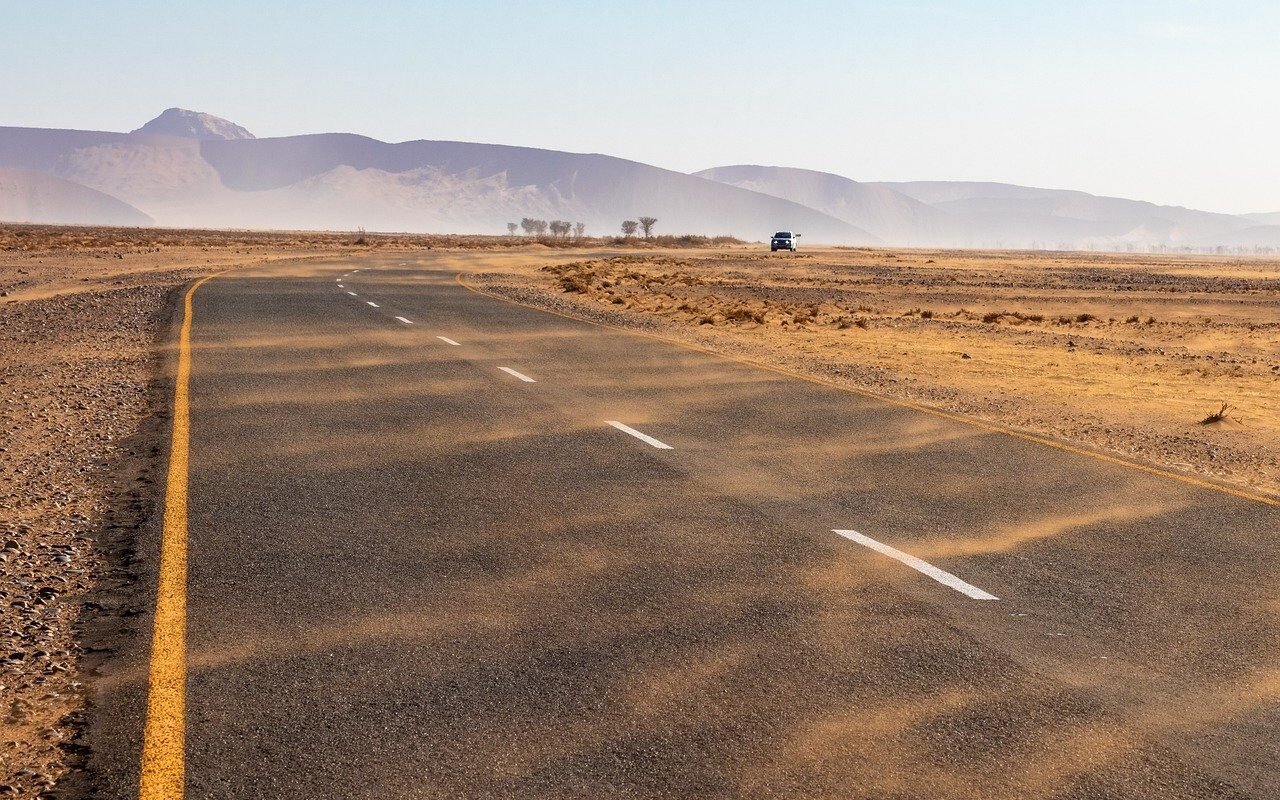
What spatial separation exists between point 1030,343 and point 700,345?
7.53 meters

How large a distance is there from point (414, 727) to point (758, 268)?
195ft

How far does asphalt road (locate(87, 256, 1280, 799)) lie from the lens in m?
4.44

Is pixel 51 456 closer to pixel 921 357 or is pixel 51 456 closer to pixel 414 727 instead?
pixel 414 727

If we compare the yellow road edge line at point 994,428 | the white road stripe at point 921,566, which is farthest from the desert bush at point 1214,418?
the white road stripe at point 921,566

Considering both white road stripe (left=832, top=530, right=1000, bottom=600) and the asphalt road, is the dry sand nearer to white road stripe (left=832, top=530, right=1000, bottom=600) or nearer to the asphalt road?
the asphalt road

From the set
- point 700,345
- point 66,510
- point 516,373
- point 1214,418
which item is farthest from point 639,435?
point 700,345

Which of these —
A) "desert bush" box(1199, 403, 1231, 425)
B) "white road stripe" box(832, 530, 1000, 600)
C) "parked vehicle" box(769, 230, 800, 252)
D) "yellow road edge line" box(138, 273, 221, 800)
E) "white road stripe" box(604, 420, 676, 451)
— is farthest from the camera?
"parked vehicle" box(769, 230, 800, 252)

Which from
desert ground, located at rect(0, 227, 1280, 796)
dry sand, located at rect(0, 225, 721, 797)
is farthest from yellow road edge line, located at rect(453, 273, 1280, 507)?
dry sand, located at rect(0, 225, 721, 797)

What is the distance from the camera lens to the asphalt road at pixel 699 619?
4.44 m

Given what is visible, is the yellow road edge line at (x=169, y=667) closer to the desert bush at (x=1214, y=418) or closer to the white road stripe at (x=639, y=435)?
the white road stripe at (x=639, y=435)

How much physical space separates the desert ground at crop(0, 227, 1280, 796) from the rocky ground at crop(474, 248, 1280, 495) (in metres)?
0.08

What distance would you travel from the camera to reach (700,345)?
2173cm

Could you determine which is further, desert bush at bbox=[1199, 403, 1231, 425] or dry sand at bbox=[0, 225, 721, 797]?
desert bush at bbox=[1199, 403, 1231, 425]

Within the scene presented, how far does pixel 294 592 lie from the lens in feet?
20.9
